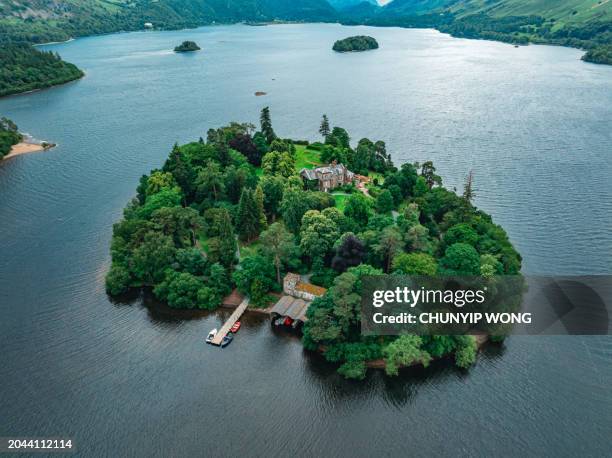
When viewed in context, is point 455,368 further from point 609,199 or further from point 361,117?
point 361,117

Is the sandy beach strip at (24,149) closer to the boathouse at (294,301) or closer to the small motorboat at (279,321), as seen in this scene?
the boathouse at (294,301)

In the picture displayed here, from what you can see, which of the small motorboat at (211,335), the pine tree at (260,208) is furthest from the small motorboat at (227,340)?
the pine tree at (260,208)

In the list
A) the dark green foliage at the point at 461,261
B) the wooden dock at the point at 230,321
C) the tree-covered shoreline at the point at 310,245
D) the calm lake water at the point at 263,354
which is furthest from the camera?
the dark green foliage at the point at 461,261

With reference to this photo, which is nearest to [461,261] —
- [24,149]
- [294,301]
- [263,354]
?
[294,301]

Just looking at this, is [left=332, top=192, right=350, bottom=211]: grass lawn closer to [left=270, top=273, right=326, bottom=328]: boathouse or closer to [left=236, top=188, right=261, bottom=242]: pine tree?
[left=236, top=188, right=261, bottom=242]: pine tree

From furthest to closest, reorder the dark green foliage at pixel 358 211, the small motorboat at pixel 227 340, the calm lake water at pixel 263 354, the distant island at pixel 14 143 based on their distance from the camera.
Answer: the distant island at pixel 14 143 → the dark green foliage at pixel 358 211 → the small motorboat at pixel 227 340 → the calm lake water at pixel 263 354

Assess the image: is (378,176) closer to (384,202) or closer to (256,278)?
(384,202)

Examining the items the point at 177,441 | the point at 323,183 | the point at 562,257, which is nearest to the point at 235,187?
the point at 323,183

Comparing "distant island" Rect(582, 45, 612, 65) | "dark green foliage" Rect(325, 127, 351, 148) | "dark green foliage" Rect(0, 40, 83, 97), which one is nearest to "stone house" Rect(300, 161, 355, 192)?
"dark green foliage" Rect(325, 127, 351, 148)
